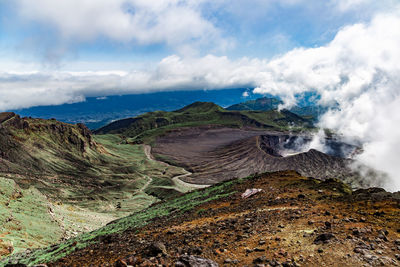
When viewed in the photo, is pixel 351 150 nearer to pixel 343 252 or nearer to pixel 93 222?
pixel 93 222

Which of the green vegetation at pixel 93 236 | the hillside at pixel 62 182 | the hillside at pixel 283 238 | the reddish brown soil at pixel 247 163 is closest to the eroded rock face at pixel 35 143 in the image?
the hillside at pixel 62 182

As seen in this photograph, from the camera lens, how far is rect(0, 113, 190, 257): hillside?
39.8 m

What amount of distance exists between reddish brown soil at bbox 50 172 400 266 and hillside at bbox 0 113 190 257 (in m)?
22.8

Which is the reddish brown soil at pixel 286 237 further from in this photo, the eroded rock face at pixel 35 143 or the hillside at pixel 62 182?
the eroded rock face at pixel 35 143

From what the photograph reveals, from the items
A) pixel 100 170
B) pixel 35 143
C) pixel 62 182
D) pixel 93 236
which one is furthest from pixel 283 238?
pixel 35 143

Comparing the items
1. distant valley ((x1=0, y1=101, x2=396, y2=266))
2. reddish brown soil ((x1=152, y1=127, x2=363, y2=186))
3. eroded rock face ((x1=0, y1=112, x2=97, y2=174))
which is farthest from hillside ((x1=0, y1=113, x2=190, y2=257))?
reddish brown soil ((x1=152, y1=127, x2=363, y2=186))

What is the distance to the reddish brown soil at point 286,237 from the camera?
10.1 m

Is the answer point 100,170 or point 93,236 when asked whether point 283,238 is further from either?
point 100,170

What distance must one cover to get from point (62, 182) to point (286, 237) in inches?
4548

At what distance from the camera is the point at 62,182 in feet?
354

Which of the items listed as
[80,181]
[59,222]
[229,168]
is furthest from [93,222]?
[229,168]

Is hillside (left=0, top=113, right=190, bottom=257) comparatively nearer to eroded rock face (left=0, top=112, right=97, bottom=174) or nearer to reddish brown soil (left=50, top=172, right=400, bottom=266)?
eroded rock face (left=0, top=112, right=97, bottom=174)

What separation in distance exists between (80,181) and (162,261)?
119 meters

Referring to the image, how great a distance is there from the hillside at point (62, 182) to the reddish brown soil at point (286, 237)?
2281 cm
